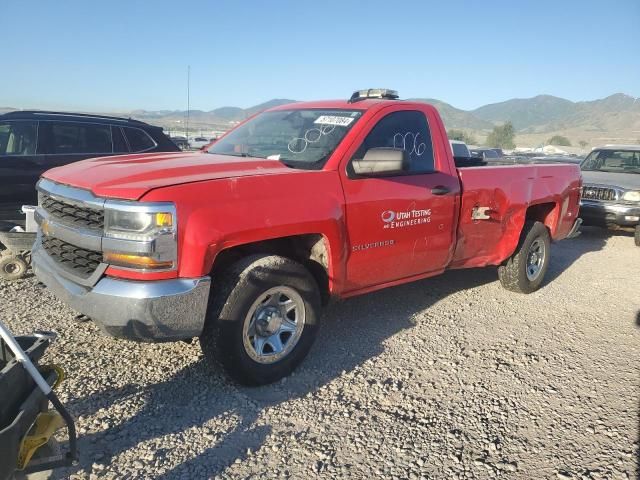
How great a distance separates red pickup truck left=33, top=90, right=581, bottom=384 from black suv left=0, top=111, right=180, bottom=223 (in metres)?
2.45

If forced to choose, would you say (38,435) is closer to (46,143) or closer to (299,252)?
(299,252)

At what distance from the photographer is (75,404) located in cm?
303

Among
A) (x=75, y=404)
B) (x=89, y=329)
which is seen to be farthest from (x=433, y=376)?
(x=89, y=329)

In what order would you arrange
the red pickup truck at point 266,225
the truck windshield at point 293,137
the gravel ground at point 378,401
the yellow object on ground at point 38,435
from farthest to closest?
1. the truck windshield at point 293,137
2. the red pickup truck at point 266,225
3. the gravel ground at point 378,401
4. the yellow object on ground at point 38,435

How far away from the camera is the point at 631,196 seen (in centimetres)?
891

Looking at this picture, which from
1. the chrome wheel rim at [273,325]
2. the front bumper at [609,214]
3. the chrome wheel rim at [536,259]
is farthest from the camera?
the front bumper at [609,214]

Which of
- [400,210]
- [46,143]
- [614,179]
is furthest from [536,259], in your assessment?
[46,143]

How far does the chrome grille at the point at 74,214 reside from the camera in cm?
293

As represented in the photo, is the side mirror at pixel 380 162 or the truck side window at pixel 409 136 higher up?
the truck side window at pixel 409 136

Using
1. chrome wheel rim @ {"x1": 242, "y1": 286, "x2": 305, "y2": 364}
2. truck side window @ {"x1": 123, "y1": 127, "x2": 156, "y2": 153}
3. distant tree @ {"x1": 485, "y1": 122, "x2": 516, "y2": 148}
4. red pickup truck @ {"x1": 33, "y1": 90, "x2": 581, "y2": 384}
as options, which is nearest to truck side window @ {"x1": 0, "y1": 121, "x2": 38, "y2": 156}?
truck side window @ {"x1": 123, "y1": 127, "x2": 156, "y2": 153}

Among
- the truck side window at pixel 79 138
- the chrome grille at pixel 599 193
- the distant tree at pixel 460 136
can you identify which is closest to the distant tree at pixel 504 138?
the distant tree at pixel 460 136

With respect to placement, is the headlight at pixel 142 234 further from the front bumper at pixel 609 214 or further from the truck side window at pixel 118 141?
the front bumper at pixel 609 214

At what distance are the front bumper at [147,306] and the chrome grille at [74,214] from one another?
347 mm

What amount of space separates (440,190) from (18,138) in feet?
16.1
